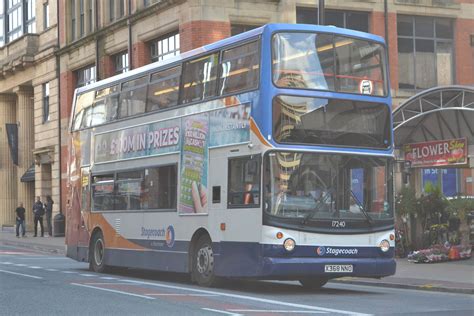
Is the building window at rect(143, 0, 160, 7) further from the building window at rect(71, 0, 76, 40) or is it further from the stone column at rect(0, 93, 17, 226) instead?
the stone column at rect(0, 93, 17, 226)

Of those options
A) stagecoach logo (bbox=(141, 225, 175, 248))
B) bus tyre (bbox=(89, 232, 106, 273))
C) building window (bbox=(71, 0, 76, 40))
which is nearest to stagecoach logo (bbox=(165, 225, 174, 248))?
stagecoach logo (bbox=(141, 225, 175, 248))

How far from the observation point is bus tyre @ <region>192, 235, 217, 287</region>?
15445 mm

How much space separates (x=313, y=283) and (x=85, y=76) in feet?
91.8

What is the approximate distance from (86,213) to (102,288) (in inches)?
223

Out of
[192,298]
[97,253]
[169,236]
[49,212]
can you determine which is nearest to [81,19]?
[49,212]

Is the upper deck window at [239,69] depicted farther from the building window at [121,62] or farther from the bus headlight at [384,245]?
the building window at [121,62]

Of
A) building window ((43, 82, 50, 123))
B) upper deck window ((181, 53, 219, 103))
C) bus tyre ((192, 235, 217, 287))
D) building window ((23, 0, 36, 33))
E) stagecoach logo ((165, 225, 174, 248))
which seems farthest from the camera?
building window ((23, 0, 36, 33))

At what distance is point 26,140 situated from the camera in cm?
4884

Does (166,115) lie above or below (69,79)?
below

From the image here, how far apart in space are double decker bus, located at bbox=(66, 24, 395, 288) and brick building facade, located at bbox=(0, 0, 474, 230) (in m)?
14.9

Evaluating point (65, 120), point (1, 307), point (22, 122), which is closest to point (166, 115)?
point (1, 307)

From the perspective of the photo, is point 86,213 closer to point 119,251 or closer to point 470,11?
point 119,251

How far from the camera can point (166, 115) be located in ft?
56.6

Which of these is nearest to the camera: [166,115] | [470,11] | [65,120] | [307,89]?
[307,89]
